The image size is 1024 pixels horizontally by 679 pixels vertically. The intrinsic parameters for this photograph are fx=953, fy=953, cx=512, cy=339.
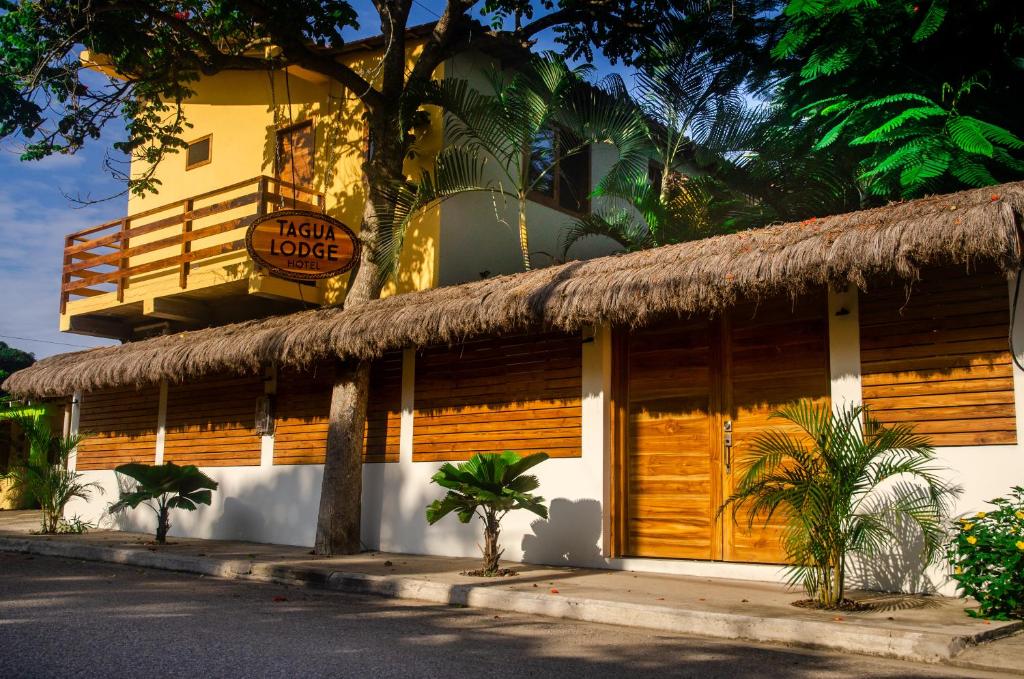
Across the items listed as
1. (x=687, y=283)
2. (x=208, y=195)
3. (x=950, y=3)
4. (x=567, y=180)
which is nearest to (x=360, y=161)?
(x=208, y=195)

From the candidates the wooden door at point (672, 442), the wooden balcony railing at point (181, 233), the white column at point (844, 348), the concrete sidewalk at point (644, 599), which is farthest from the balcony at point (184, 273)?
the white column at point (844, 348)

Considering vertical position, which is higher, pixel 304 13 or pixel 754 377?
pixel 304 13

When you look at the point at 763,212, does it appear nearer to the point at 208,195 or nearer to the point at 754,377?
the point at 754,377

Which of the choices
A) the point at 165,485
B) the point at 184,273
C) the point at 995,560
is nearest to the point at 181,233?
the point at 184,273

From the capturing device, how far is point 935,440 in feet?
24.8

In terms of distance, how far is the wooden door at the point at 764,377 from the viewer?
8531 millimetres

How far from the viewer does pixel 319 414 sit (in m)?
12.6

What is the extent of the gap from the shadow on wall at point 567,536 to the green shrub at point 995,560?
3.67m

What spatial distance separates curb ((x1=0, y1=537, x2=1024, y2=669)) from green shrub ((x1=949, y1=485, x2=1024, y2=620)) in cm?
18

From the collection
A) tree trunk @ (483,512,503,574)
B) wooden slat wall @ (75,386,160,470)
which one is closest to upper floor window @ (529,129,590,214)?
tree trunk @ (483,512,503,574)

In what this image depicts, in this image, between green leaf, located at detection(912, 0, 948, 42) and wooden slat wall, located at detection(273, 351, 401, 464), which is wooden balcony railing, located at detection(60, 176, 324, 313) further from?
green leaf, located at detection(912, 0, 948, 42)

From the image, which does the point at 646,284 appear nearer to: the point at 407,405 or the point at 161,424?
the point at 407,405

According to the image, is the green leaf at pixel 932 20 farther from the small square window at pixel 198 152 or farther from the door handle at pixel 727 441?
the small square window at pixel 198 152

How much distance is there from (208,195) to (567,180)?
540 cm
